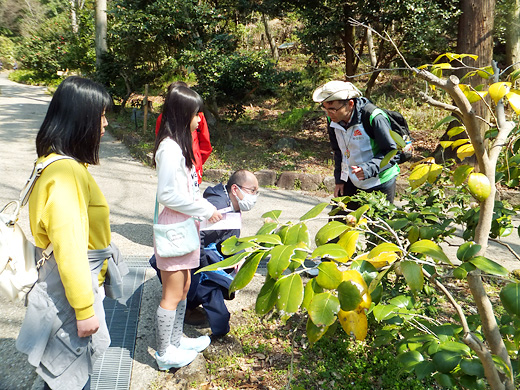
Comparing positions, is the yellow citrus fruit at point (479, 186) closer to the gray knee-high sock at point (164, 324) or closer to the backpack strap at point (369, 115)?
the gray knee-high sock at point (164, 324)

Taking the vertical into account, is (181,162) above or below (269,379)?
above

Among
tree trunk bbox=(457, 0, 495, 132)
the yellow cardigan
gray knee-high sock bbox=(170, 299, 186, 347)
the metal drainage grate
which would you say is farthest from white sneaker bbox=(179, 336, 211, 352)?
tree trunk bbox=(457, 0, 495, 132)

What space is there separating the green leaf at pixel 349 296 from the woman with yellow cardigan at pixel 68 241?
1.06 meters

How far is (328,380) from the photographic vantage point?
256cm

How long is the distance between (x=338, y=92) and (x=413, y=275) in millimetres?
2082

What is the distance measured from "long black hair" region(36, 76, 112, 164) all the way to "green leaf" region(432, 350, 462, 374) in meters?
1.51

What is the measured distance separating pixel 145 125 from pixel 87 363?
8166 mm

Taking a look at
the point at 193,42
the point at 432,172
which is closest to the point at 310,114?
the point at 193,42

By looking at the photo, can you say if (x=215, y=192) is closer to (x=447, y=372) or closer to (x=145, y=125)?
(x=447, y=372)

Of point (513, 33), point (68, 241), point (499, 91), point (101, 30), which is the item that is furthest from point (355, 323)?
point (101, 30)

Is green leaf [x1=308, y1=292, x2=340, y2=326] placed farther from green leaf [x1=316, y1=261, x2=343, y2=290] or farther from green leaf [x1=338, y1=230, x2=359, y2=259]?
green leaf [x1=338, y1=230, x2=359, y2=259]

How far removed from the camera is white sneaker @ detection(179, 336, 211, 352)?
2639 mm

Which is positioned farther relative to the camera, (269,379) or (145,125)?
(145,125)

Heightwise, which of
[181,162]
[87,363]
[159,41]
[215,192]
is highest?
[159,41]
